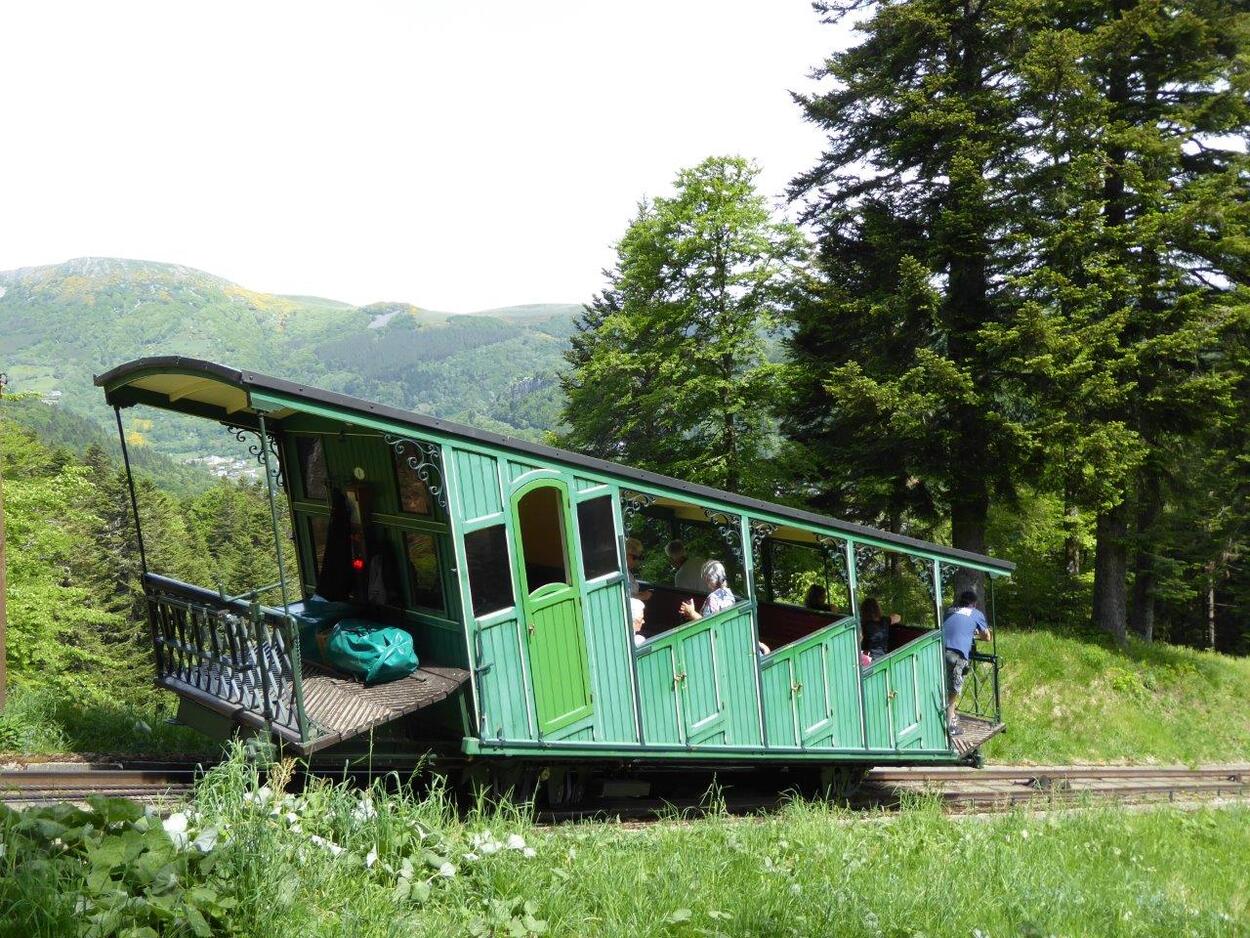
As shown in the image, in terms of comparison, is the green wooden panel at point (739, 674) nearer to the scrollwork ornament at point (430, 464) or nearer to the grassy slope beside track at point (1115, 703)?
the scrollwork ornament at point (430, 464)

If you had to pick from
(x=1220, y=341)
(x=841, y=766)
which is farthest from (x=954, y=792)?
(x=1220, y=341)

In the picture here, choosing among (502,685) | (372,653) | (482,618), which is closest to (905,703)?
(502,685)

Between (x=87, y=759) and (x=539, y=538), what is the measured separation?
4.60 metres

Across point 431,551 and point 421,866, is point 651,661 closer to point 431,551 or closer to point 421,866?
point 431,551

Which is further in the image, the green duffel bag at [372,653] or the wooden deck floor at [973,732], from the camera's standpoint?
the wooden deck floor at [973,732]

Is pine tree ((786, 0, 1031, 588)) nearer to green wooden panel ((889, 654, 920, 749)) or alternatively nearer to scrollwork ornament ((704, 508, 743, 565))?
green wooden panel ((889, 654, 920, 749))

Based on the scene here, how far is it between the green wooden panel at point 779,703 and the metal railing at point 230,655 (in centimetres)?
475

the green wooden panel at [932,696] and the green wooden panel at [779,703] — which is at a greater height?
the green wooden panel at [779,703]

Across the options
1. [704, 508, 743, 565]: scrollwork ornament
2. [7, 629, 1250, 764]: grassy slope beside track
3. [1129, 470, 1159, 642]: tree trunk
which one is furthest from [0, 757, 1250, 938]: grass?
[1129, 470, 1159, 642]: tree trunk

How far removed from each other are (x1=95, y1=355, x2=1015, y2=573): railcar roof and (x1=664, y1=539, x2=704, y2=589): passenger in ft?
6.32

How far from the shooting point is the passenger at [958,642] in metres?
12.1

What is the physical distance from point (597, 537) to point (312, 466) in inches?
126

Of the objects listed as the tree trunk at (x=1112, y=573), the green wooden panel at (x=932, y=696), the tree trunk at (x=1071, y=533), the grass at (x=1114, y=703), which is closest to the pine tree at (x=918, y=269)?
the tree trunk at (x=1071, y=533)

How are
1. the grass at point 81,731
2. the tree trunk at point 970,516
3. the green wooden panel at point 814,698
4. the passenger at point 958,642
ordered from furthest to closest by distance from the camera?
the tree trunk at point 970,516 < the passenger at point 958,642 < the green wooden panel at point 814,698 < the grass at point 81,731
